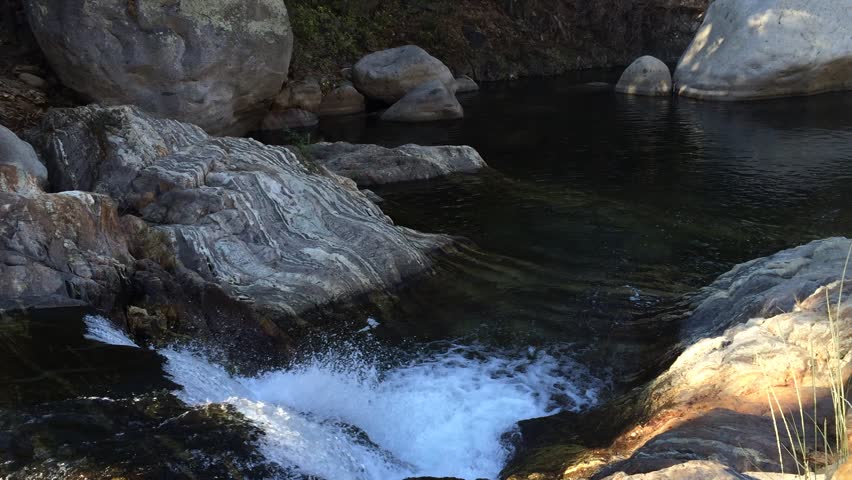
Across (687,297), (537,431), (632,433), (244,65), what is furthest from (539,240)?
(244,65)

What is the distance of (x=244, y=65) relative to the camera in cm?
1427

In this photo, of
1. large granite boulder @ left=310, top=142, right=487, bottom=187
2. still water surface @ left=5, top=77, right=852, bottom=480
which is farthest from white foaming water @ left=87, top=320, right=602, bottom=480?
large granite boulder @ left=310, top=142, right=487, bottom=187

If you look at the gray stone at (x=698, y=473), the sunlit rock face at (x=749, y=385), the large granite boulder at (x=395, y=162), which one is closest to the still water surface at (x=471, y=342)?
the large granite boulder at (x=395, y=162)

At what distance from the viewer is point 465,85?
23.2 meters

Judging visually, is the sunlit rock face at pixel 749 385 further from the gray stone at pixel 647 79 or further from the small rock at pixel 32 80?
the gray stone at pixel 647 79

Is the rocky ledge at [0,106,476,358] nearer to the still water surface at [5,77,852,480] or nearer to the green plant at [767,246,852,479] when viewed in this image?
the still water surface at [5,77,852,480]

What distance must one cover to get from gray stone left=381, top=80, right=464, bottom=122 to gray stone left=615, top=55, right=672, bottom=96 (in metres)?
6.26

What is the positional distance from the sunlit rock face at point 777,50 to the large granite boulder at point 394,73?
7310mm

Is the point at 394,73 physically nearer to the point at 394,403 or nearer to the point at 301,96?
the point at 301,96

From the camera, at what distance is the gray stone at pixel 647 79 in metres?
21.0

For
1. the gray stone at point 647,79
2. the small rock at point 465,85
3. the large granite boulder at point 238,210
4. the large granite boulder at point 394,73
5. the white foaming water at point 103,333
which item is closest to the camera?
the white foaming water at point 103,333

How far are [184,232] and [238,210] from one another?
26.8 inches

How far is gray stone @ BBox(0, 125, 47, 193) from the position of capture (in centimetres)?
641

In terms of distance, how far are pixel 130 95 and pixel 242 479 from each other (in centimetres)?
1059
